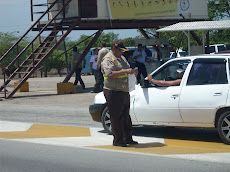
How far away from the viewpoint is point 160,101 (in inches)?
396

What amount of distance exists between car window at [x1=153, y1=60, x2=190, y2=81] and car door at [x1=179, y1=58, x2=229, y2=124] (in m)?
0.31

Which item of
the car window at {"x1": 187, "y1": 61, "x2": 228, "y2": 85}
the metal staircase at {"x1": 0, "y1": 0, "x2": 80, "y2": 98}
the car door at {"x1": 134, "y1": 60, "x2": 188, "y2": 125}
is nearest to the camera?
the car window at {"x1": 187, "y1": 61, "x2": 228, "y2": 85}

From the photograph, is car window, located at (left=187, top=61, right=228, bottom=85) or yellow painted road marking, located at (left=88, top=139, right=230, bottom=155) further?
car window, located at (left=187, top=61, right=228, bottom=85)

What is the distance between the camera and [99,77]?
790 inches

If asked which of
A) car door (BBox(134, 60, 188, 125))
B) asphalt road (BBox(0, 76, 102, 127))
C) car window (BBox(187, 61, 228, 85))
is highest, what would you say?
car window (BBox(187, 61, 228, 85))

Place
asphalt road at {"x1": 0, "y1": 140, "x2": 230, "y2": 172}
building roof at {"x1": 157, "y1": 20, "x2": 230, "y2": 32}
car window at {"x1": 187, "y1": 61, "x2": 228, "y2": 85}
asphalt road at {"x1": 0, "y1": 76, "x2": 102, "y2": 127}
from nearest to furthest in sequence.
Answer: asphalt road at {"x1": 0, "y1": 140, "x2": 230, "y2": 172} → car window at {"x1": 187, "y1": 61, "x2": 228, "y2": 85} → asphalt road at {"x1": 0, "y1": 76, "x2": 102, "y2": 127} → building roof at {"x1": 157, "y1": 20, "x2": 230, "y2": 32}

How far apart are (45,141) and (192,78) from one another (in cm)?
306

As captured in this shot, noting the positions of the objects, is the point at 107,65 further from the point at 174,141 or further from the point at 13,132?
the point at 13,132

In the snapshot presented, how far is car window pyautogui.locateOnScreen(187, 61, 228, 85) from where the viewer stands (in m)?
9.59

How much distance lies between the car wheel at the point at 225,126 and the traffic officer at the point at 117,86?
1681 mm

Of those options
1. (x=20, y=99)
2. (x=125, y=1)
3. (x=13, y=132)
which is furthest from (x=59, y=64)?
(x=13, y=132)

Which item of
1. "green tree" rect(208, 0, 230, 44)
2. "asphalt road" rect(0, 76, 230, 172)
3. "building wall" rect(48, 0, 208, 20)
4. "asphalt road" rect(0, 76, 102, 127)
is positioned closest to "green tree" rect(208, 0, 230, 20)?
"green tree" rect(208, 0, 230, 44)

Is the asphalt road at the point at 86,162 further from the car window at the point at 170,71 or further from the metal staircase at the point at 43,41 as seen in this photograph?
the metal staircase at the point at 43,41

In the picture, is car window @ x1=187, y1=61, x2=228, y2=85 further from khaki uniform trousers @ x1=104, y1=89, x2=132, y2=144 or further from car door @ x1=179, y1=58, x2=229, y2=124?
khaki uniform trousers @ x1=104, y1=89, x2=132, y2=144
